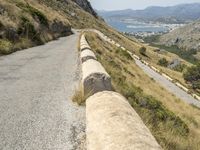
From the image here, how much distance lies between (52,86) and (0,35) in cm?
1491

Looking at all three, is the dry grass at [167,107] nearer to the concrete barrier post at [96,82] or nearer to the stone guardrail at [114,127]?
the concrete barrier post at [96,82]

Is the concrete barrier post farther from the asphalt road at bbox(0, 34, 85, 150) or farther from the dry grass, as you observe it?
the dry grass

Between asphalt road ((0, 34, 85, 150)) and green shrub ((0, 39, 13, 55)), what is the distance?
674cm

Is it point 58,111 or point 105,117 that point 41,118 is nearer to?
point 58,111

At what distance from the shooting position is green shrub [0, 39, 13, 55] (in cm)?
2467

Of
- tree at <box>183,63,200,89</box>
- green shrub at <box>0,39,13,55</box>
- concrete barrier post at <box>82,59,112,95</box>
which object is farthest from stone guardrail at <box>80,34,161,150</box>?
tree at <box>183,63,200,89</box>

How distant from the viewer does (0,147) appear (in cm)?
759

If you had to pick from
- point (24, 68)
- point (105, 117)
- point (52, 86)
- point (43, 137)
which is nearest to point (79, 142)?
point (43, 137)

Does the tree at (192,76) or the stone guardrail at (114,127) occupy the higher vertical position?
the stone guardrail at (114,127)

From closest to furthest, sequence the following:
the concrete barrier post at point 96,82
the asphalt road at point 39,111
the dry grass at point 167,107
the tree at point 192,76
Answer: the asphalt road at point 39,111
the dry grass at point 167,107
the concrete barrier post at point 96,82
the tree at point 192,76

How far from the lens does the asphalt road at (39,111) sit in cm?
808

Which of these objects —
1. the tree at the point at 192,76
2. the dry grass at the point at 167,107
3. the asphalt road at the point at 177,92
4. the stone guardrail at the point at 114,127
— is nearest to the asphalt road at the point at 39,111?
the stone guardrail at the point at 114,127

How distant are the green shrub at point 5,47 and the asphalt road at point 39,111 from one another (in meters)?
6.74

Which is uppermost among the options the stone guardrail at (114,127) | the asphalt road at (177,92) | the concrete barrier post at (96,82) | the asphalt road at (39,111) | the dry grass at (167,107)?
the stone guardrail at (114,127)
